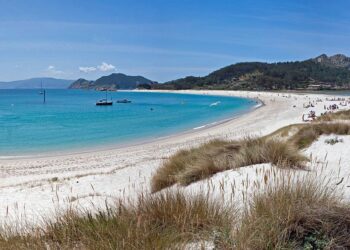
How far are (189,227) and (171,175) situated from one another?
4381mm

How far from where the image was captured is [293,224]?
10.8ft

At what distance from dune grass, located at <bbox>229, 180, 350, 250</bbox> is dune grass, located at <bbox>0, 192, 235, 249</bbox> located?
245 mm

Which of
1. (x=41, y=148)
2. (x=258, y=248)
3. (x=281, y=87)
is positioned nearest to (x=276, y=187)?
(x=258, y=248)

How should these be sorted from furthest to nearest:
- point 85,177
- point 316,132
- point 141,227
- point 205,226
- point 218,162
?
1. point 85,177
2. point 316,132
3. point 218,162
4. point 205,226
5. point 141,227

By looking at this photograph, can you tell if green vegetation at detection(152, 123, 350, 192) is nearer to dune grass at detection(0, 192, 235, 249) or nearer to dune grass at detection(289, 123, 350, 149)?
dune grass at detection(0, 192, 235, 249)

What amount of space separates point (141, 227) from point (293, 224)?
1326mm

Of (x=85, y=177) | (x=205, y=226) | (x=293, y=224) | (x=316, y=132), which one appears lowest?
(x=85, y=177)

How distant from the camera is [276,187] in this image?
402 cm

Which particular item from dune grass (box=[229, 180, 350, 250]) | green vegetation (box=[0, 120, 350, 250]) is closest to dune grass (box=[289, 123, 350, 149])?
green vegetation (box=[0, 120, 350, 250])

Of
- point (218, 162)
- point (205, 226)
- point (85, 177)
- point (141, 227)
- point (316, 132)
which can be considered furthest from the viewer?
point (85, 177)

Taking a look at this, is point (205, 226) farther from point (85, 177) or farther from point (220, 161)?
point (85, 177)

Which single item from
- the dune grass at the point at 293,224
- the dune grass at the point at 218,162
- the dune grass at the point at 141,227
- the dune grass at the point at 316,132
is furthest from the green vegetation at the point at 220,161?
the dune grass at the point at 316,132

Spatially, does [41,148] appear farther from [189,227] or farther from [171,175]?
[189,227]

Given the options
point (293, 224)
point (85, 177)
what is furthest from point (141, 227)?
point (85, 177)
